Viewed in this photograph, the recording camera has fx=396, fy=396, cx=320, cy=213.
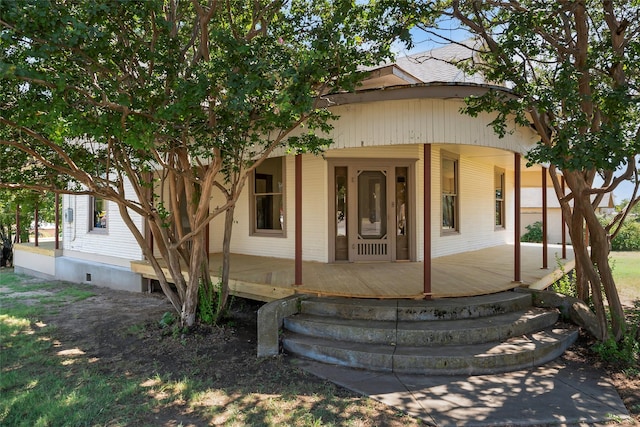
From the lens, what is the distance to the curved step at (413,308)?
4996 mm

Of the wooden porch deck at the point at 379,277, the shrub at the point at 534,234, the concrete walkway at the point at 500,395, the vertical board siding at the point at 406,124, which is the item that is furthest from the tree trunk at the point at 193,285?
the shrub at the point at 534,234

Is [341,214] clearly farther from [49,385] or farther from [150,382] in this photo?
[49,385]

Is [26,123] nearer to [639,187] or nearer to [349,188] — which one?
[349,188]

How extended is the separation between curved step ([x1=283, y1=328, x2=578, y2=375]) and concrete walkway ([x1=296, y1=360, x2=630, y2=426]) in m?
0.08

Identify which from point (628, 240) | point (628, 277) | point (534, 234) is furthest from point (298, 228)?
point (628, 240)

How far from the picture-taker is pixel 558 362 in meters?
4.54

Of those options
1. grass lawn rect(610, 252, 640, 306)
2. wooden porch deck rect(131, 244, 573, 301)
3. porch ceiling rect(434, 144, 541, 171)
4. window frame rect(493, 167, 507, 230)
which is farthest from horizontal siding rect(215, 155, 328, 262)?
window frame rect(493, 167, 507, 230)

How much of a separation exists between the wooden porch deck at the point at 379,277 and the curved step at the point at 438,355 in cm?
97

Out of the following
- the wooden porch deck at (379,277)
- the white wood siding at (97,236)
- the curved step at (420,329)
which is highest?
the white wood siding at (97,236)

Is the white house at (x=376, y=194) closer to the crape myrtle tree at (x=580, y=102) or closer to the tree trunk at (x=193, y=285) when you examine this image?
the crape myrtle tree at (x=580, y=102)

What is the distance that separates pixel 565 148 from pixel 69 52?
5.31m

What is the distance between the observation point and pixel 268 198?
30.5ft

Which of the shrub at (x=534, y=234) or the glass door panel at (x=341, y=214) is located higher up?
the glass door panel at (x=341, y=214)

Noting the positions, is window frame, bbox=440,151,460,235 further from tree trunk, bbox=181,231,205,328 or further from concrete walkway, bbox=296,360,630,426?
tree trunk, bbox=181,231,205,328
